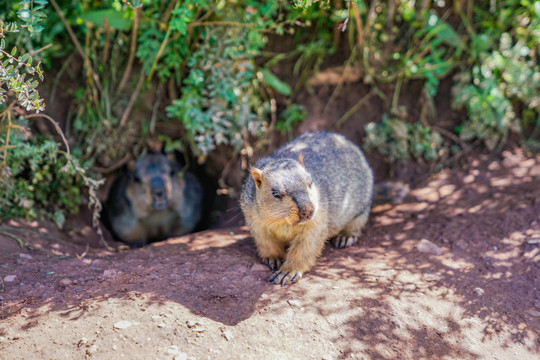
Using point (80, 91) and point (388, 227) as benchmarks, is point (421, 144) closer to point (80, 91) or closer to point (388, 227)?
point (388, 227)

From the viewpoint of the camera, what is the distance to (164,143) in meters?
7.53

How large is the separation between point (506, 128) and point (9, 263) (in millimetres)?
6514

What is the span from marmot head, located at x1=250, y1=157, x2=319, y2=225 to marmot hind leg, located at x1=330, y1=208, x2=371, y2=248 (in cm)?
119

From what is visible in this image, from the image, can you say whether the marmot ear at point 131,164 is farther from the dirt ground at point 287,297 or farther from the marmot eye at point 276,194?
the marmot eye at point 276,194

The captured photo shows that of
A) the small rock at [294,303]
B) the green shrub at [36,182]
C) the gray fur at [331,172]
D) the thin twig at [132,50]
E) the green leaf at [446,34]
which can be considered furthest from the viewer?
the green leaf at [446,34]

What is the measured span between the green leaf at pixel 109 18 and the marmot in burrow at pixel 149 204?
7.22 ft

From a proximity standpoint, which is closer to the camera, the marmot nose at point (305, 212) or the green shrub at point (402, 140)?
the marmot nose at point (305, 212)

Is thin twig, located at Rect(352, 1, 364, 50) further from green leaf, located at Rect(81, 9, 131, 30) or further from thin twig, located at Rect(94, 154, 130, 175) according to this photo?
thin twig, located at Rect(94, 154, 130, 175)

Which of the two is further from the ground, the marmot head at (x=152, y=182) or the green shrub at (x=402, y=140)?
the green shrub at (x=402, y=140)

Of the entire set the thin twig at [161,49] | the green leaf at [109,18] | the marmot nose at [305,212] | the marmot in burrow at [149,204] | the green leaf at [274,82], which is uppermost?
the green leaf at [109,18]

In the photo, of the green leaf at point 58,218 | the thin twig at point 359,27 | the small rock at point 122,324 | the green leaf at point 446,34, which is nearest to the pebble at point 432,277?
the small rock at point 122,324

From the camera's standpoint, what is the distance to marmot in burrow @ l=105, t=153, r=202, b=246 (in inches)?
282

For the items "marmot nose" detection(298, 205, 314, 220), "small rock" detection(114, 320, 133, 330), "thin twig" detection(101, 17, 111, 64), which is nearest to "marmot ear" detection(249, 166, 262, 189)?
"marmot nose" detection(298, 205, 314, 220)

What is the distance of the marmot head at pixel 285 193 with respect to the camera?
13.3ft
